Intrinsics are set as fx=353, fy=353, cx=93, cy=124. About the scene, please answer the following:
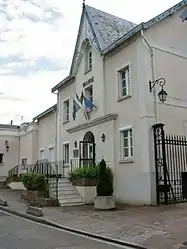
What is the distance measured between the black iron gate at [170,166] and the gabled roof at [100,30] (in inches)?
212

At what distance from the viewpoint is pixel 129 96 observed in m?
16.6

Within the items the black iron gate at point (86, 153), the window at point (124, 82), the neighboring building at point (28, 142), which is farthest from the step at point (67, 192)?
the neighboring building at point (28, 142)

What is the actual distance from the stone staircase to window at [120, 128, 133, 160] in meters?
2.99

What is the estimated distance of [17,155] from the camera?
3266 centimetres

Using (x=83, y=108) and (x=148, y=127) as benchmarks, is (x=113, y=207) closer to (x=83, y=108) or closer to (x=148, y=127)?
(x=148, y=127)

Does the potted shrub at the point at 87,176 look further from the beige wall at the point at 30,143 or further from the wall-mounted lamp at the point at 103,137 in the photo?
the beige wall at the point at 30,143

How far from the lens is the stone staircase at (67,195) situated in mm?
16538

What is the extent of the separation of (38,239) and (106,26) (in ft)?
48.9

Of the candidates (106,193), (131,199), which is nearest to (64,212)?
(106,193)

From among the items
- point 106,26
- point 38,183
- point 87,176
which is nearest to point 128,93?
point 87,176

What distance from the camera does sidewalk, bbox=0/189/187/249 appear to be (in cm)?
845

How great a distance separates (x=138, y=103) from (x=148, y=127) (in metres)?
1.29

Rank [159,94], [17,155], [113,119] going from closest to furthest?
1. [159,94]
2. [113,119]
3. [17,155]

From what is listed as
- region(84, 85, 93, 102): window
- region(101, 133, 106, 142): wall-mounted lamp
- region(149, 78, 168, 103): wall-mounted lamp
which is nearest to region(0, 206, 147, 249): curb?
region(101, 133, 106, 142): wall-mounted lamp
